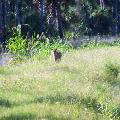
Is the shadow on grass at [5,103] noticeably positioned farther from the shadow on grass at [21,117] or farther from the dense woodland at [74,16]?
the dense woodland at [74,16]

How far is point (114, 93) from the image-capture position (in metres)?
8.31

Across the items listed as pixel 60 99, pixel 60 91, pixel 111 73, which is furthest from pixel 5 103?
pixel 111 73

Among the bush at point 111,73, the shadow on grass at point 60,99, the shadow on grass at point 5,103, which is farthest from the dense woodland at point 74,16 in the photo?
the shadow on grass at point 5,103

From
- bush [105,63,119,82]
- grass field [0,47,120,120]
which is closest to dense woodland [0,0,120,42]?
grass field [0,47,120,120]

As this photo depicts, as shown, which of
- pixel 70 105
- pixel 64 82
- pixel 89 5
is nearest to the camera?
pixel 70 105

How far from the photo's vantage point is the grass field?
6.82 m

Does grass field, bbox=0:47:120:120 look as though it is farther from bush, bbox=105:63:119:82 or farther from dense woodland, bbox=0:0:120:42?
dense woodland, bbox=0:0:120:42

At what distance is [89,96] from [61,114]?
4.13 ft

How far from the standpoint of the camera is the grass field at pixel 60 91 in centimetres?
682

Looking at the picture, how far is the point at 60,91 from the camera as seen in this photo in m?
8.50

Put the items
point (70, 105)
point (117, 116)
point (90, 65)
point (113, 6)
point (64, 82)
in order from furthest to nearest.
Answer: point (113, 6) → point (90, 65) → point (64, 82) → point (70, 105) → point (117, 116)

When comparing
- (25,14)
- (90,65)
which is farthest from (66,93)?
(25,14)

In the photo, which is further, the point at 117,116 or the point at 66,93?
the point at 66,93

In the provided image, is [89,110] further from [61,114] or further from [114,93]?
[114,93]
